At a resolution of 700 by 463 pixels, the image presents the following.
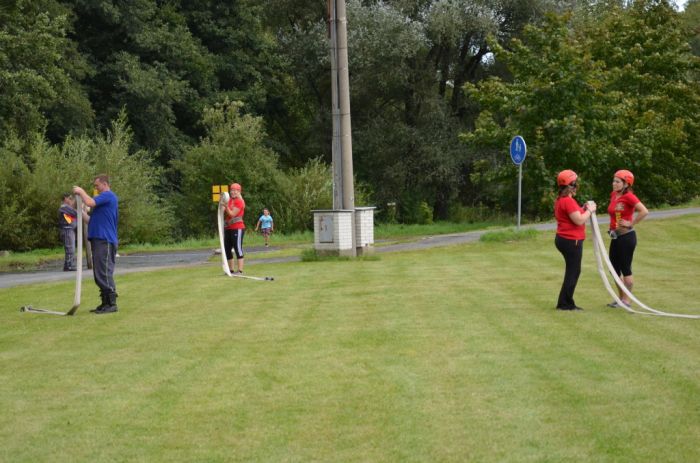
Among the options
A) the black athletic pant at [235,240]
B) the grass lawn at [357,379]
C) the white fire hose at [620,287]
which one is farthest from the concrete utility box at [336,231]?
the white fire hose at [620,287]

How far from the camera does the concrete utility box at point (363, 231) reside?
2472 cm

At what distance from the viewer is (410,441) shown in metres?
6.71

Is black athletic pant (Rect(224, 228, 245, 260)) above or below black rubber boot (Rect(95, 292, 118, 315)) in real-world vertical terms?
above

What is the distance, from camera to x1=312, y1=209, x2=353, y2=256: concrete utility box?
2403 cm

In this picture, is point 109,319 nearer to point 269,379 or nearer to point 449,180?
point 269,379

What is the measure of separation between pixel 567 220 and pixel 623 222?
0.91 m

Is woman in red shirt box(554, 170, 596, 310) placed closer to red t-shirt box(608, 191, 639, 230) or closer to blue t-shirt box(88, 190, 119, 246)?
red t-shirt box(608, 191, 639, 230)

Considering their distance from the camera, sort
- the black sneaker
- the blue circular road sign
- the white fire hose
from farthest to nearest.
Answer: the blue circular road sign < the black sneaker < the white fire hose

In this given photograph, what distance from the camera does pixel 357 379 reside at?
872 cm

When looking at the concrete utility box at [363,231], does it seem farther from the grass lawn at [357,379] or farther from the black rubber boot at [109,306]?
the black rubber boot at [109,306]

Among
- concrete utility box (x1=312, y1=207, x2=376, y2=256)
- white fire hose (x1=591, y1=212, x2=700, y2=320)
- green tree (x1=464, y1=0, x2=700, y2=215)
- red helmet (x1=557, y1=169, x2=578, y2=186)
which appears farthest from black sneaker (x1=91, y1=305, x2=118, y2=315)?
green tree (x1=464, y1=0, x2=700, y2=215)

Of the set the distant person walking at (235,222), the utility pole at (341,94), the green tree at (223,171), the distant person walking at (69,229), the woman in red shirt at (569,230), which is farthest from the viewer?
the green tree at (223,171)

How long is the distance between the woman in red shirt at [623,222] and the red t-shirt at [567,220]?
2.03ft

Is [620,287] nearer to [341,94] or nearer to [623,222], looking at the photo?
[623,222]
